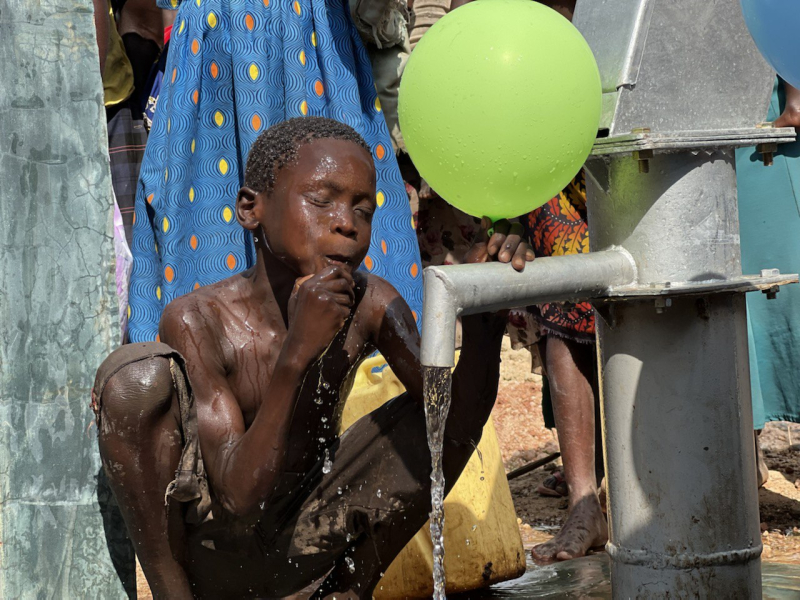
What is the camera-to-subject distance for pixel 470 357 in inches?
86.9

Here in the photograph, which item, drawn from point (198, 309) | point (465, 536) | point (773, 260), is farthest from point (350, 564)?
point (773, 260)

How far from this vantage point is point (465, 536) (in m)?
2.91

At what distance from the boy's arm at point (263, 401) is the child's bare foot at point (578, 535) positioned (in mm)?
1221

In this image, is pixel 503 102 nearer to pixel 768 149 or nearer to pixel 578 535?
pixel 768 149

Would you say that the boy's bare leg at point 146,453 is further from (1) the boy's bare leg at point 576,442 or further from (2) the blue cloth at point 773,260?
(2) the blue cloth at point 773,260

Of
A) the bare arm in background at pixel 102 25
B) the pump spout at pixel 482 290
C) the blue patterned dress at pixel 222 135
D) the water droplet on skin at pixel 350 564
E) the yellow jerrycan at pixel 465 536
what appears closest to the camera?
the pump spout at pixel 482 290

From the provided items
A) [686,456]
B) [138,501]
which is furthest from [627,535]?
[138,501]

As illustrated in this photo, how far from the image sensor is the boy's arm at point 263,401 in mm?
2199

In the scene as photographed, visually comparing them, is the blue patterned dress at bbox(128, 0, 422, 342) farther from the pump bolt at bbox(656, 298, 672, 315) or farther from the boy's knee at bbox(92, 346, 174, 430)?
the pump bolt at bbox(656, 298, 672, 315)

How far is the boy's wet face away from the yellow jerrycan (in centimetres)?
66

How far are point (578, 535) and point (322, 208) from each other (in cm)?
144

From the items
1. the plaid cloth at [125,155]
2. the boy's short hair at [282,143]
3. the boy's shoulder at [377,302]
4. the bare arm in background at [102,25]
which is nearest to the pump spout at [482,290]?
the boy's shoulder at [377,302]

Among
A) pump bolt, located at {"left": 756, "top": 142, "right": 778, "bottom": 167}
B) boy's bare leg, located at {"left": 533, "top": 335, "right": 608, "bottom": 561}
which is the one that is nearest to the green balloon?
pump bolt, located at {"left": 756, "top": 142, "right": 778, "bottom": 167}

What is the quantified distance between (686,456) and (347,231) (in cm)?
83
